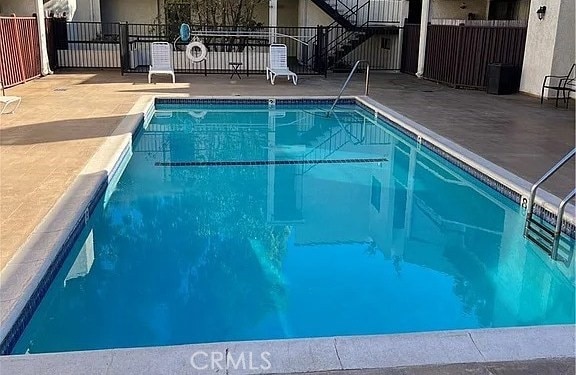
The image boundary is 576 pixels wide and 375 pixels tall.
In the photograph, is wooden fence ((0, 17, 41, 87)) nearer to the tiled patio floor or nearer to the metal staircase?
the tiled patio floor

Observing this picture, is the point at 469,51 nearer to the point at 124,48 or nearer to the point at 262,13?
the point at 262,13

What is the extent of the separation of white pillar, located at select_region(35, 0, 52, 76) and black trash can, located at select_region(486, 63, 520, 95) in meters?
10.7

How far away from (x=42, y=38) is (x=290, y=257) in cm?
1177

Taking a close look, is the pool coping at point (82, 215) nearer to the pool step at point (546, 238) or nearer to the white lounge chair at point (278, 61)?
the pool step at point (546, 238)

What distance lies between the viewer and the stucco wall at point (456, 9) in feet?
56.0

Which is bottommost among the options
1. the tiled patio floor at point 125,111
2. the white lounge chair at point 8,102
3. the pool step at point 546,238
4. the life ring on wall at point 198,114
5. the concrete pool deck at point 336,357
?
the pool step at point 546,238

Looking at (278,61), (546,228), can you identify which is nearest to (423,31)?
(278,61)

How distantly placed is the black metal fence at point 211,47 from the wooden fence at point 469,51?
3.02m

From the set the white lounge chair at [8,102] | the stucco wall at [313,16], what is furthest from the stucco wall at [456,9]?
the white lounge chair at [8,102]

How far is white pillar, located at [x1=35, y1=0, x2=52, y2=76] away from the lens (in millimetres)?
14242

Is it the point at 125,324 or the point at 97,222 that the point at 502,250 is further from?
the point at 97,222

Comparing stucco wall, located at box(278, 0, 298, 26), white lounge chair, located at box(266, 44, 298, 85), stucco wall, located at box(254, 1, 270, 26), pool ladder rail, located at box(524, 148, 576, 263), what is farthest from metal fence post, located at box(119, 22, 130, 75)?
pool ladder rail, located at box(524, 148, 576, 263)

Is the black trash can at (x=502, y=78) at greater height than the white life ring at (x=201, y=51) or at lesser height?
lesser

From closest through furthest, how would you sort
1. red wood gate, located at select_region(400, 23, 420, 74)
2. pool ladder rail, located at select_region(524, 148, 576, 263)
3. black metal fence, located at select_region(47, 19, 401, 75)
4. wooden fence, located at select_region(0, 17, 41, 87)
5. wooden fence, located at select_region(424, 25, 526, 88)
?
pool ladder rail, located at select_region(524, 148, 576, 263) → wooden fence, located at select_region(0, 17, 41, 87) → wooden fence, located at select_region(424, 25, 526, 88) → black metal fence, located at select_region(47, 19, 401, 75) → red wood gate, located at select_region(400, 23, 420, 74)
